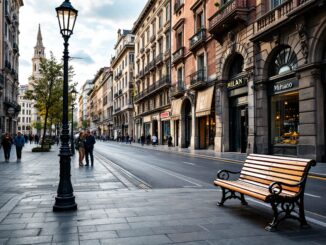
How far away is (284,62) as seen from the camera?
2019 cm

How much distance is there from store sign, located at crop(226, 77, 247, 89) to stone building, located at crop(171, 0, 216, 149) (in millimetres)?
2422

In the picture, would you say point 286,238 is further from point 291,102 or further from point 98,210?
point 291,102

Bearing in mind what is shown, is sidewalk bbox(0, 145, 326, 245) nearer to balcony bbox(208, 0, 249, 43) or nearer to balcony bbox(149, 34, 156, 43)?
balcony bbox(208, 0, 249, 43)

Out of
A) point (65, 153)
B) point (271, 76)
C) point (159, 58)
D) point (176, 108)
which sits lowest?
point (65, 153)

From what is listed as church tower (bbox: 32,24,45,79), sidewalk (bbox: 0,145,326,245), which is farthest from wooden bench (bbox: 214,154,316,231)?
church tower (bbox: 32,24,45,79)

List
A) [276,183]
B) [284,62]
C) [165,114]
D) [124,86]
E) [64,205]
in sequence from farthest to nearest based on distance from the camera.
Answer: [124,86] → [165,114] → [284,62] → [64,205] → [276,183]

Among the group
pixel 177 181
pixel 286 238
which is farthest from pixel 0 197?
pixel 286 238

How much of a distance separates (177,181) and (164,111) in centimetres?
3459

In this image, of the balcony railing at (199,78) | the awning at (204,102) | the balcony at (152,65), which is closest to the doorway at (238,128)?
the awning at (204,102)

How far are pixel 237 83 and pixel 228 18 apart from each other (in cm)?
459

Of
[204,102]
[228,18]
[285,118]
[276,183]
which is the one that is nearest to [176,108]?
[204,102]

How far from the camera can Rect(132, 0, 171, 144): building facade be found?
1762 inches

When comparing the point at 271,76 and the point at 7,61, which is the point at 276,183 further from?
the point at 7,61

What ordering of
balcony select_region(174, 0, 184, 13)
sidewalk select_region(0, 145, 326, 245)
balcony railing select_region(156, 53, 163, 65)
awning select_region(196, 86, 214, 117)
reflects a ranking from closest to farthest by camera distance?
sidewalk select_region(0, 145, 326, 245)
awning select_region(196, 86, 214, 117)
balcony select_region(174, 0, 184, 13)
balcony railing select_region(156, 53, 163, 65)
